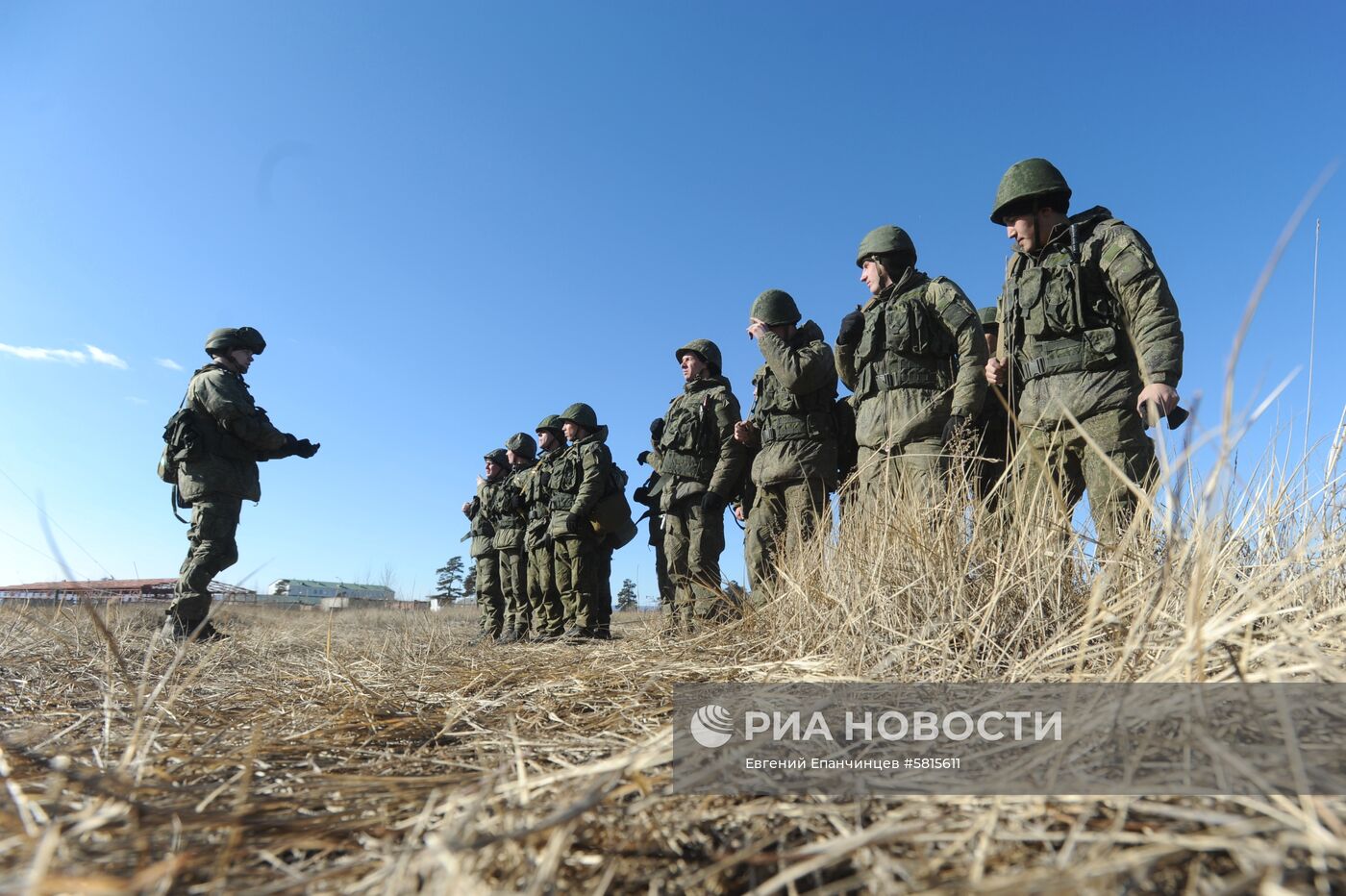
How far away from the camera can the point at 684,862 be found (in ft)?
2.85

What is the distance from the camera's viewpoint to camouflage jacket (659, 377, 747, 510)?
5.43m

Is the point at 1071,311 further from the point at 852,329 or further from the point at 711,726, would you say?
the point at 711,726

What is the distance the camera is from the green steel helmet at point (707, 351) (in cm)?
602

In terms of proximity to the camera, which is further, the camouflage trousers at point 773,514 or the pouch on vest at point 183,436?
the pouch on vest at point 183,436

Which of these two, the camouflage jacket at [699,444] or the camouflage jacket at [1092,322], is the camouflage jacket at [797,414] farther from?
the camouflage jacket at [1092,322]

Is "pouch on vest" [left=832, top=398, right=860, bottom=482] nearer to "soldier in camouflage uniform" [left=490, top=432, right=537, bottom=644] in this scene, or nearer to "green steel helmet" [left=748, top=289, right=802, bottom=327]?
"green steel helmet" [left=748, top=289, right=802, bottom=327]

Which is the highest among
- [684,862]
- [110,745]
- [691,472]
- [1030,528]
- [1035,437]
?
[691,472]

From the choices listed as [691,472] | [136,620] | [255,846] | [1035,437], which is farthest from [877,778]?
[136,620]

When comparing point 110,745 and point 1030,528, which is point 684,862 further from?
point 1030,528

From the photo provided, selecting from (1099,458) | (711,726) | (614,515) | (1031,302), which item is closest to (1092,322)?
(1031,302)

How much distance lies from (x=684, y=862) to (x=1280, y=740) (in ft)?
2.66

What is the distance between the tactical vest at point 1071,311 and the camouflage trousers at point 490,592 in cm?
810

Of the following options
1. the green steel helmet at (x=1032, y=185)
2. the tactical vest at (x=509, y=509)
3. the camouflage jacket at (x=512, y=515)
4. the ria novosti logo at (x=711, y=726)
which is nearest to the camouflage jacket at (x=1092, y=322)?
the green steel helmet at (x=1032, y=185)

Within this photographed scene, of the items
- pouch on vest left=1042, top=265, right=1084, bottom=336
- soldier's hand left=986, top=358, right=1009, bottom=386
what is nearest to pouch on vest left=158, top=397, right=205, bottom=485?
soldier's hand left=986, top=358, right=1009, bottom=386
